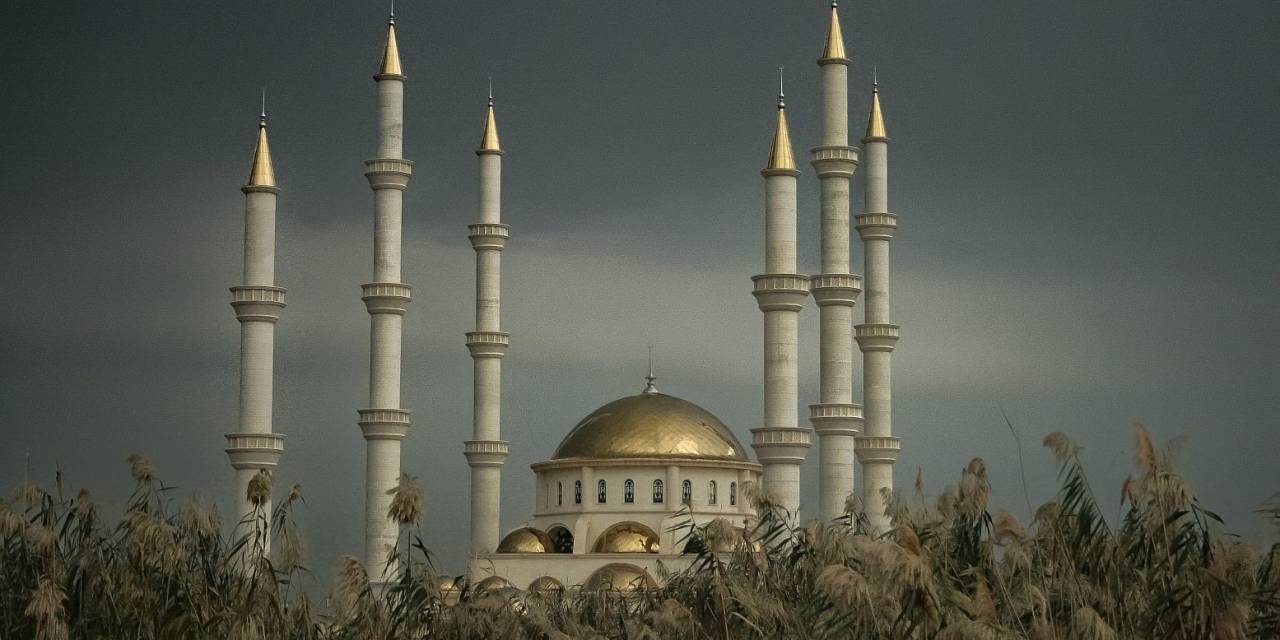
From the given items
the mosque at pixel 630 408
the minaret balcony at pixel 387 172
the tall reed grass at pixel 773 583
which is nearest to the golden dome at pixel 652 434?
the mosque at pixel 630 408

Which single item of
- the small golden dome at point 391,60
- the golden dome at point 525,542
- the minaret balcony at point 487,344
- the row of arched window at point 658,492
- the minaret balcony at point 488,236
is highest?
the small golden dome at point 391,60

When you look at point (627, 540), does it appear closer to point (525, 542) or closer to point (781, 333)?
point (525, 542)

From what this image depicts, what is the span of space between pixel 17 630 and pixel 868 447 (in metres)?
30.4

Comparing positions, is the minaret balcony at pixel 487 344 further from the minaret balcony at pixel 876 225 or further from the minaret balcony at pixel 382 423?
the minaret balcony at pixel 876 225

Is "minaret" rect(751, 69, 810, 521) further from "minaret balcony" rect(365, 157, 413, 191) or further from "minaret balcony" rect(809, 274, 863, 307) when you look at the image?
"minaret balcony" rect(365, 157, 413, 191)

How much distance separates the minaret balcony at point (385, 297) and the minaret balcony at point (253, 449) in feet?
12.3

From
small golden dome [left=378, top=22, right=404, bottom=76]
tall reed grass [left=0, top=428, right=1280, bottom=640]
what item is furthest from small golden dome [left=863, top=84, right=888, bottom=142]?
tall reed grass [left=0, top=428, right=1280, bottom=640]

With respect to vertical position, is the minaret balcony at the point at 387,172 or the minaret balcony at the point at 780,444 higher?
the minaret balcony at the point at 387,172

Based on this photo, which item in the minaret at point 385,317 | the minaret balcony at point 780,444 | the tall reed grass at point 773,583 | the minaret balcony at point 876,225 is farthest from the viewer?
the minaret balcony at point 876,225

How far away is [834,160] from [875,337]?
469 cm

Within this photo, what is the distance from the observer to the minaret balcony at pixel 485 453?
167 ft

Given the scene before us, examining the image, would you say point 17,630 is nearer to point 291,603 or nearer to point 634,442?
point 291,603

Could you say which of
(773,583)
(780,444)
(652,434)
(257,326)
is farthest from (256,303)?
(773,583)

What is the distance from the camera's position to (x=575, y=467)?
5244 centimetres
